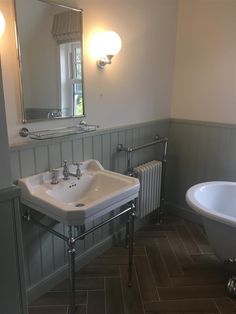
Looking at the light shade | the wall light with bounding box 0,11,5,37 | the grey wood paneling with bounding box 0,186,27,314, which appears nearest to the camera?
the grey wood paneling with bounding box 0,186,27,314

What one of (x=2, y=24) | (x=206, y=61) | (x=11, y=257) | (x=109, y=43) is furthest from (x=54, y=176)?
(x=206, y=61)

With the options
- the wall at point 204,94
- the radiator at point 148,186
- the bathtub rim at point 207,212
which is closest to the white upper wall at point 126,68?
the wall at point 204,94

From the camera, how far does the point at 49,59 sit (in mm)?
1633

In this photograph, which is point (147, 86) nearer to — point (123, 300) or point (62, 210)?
point (62, 210)

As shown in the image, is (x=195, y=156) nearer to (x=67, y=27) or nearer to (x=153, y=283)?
(x=153, y=283)

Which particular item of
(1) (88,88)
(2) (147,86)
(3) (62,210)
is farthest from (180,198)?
(3) (62,210)

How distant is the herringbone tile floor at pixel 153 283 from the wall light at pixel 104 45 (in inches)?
63.7

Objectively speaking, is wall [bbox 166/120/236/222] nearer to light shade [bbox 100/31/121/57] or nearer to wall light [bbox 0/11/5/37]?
light shade [bbox 100/31/121/57]

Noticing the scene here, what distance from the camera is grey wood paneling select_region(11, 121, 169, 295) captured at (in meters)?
1.61

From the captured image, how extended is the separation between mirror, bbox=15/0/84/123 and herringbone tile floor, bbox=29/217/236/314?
49.1 inches

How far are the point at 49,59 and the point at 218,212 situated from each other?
154 cm

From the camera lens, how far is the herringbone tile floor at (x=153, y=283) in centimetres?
178

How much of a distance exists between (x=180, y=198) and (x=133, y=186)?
1490 mm

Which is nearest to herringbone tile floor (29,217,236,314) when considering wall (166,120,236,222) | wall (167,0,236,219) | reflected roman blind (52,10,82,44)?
wall (166,120,236,222)
